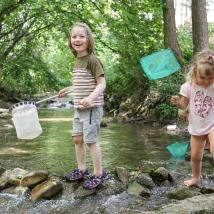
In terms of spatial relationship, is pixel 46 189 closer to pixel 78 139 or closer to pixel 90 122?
pixel 78 139

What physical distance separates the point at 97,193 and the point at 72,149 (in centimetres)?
240

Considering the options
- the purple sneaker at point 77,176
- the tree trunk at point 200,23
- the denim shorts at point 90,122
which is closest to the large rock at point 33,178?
the purple sneaker at point 77,176

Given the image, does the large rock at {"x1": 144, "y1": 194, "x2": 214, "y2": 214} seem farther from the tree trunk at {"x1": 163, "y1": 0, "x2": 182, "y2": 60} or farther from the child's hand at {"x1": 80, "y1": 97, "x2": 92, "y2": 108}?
the tree trunk at {"x1": 163, "y1": 0, "x2": 182, "y2": 60}

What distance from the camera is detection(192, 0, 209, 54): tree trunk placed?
10086 millimetres

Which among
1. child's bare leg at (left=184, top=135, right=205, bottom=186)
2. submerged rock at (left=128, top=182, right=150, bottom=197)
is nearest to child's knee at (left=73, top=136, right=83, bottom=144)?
submerged rock at (left=128, top=182, right=150, bottom=197)

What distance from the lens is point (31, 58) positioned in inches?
687

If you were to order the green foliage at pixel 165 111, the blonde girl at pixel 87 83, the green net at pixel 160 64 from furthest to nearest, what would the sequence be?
the green foliage at pixel 165 111, the green net at pixel 160 64, the blonde girl at pixel 87 83

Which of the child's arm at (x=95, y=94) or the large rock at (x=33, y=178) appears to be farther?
the large rock at (x=33, y=178)

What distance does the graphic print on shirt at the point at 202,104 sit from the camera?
A: 365 centimetres

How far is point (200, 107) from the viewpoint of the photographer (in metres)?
3.68

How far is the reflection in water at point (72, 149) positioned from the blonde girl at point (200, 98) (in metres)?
1.41

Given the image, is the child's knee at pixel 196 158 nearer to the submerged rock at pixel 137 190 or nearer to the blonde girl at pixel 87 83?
the submerged rock at pixel 137 190

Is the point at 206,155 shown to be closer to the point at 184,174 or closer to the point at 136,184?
the point at 184,174

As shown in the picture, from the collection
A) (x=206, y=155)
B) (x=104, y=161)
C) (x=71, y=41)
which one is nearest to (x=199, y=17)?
(x=206, y=155)
